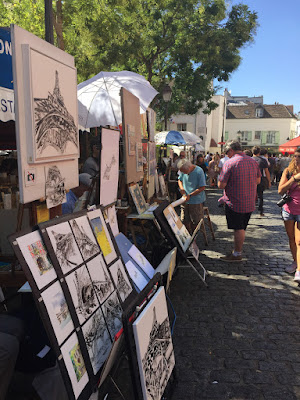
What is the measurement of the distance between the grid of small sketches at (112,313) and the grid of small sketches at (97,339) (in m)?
0.05

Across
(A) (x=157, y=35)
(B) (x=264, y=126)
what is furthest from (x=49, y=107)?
(B) (x=264, y=126)

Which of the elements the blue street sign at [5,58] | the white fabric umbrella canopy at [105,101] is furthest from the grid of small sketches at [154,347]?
the white fabric umbrella canopy at [105,101]

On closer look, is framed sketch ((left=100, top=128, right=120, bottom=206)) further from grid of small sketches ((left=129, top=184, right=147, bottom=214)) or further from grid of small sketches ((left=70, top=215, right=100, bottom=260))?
grid of small sketches ((left=70, top=215, right=100, bottom=260))

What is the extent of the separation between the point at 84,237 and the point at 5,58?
89.1 inches

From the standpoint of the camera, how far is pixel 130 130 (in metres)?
4.66

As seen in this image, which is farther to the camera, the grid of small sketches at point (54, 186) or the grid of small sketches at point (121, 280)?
the grid of small sketches at point (54, 186)

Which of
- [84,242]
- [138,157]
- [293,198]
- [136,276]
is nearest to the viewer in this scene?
[84,242]

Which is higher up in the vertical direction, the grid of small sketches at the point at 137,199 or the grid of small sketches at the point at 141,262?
the grid of small sketches at the point at 137,199

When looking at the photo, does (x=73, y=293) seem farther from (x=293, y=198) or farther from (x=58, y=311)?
(x=293, y=198)

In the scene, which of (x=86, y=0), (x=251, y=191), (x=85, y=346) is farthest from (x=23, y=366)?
(x=86, y=0)

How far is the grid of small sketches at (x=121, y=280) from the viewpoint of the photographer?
2523mm

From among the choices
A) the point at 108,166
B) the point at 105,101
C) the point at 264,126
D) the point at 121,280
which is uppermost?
the point at 264,126

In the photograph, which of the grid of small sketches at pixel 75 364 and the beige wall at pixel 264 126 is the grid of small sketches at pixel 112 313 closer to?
the grid of small sketches at pixel 75 364

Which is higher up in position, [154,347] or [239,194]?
[239,194]
